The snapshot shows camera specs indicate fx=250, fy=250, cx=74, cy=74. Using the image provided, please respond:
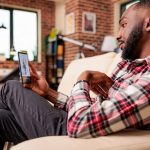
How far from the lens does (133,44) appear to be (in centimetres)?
100

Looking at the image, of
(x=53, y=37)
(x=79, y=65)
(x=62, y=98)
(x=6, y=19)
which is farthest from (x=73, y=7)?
(x=62, y=98)

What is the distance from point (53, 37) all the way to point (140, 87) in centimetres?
507

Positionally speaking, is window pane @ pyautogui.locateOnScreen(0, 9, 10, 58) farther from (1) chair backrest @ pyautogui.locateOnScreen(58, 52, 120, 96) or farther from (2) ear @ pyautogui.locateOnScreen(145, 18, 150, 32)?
(2) ear @ pyautogui.locateOnScreen(145, 18, 150, 32)

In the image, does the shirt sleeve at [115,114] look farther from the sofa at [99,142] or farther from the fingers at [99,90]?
the fingers at [99,90]

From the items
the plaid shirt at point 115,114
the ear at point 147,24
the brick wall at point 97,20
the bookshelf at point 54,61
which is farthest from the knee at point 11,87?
the bookshelf at point 54,61

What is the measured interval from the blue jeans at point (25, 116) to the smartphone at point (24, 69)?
4 cm

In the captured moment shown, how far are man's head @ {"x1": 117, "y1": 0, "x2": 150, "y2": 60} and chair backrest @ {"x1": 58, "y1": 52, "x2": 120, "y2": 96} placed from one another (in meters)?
→ 0.71

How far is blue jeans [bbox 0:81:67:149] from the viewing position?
94cm

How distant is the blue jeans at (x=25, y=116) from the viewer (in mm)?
938

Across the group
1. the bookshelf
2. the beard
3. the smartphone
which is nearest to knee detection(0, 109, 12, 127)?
the smartphone

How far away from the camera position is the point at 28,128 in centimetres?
100

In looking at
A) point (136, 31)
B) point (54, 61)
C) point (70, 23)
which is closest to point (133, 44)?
point (136, 31)

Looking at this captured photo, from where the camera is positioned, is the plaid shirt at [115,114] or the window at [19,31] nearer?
the plaid shirt at [115,114]

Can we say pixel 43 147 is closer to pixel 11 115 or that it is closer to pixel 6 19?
pixel 11 115
